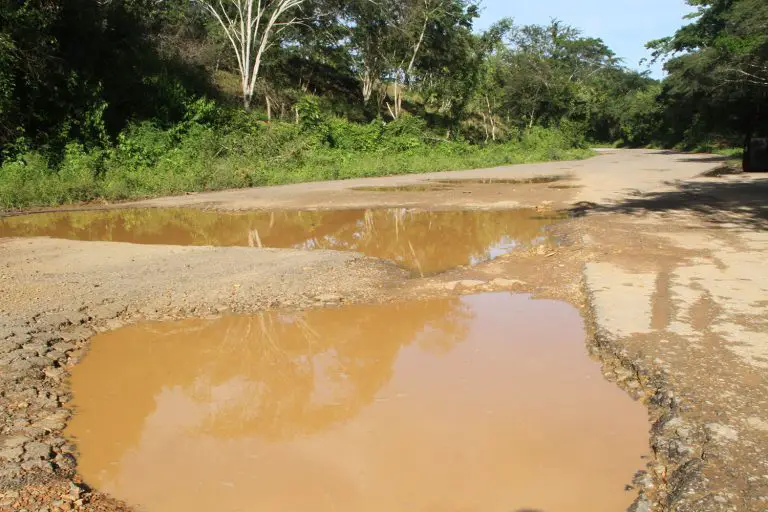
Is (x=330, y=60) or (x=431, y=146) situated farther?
(x=330, y=60)

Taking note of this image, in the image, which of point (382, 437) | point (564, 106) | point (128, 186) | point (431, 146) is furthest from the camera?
point (564, 106)

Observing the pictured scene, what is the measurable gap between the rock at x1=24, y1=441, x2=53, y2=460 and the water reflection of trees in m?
0.20

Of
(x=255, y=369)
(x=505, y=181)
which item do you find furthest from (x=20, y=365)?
(x=505, y=181)

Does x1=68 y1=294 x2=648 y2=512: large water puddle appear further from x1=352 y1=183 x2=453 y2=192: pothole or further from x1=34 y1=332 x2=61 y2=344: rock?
x1=352 y1=183 x2=453 y2=192: pothole

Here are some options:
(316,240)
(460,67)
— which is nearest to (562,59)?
(460,67)

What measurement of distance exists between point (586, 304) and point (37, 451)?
4427mm

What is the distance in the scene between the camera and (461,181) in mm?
18625

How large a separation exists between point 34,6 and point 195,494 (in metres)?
17.6

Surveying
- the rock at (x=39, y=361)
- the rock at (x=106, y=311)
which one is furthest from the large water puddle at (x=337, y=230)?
the rock at (x=39, y=361)

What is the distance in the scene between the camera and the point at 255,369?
14.6ft

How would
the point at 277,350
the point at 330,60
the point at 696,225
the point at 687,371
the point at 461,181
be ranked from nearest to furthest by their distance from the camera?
the point at 687,371 → the point at 277,350 → the point at 696,225 → the point at 461,181 → the point at 330,60

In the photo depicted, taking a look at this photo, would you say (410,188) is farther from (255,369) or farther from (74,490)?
(74,490)

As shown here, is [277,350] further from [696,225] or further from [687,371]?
[696,225]

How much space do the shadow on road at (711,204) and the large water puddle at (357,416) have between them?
6.05 metres
